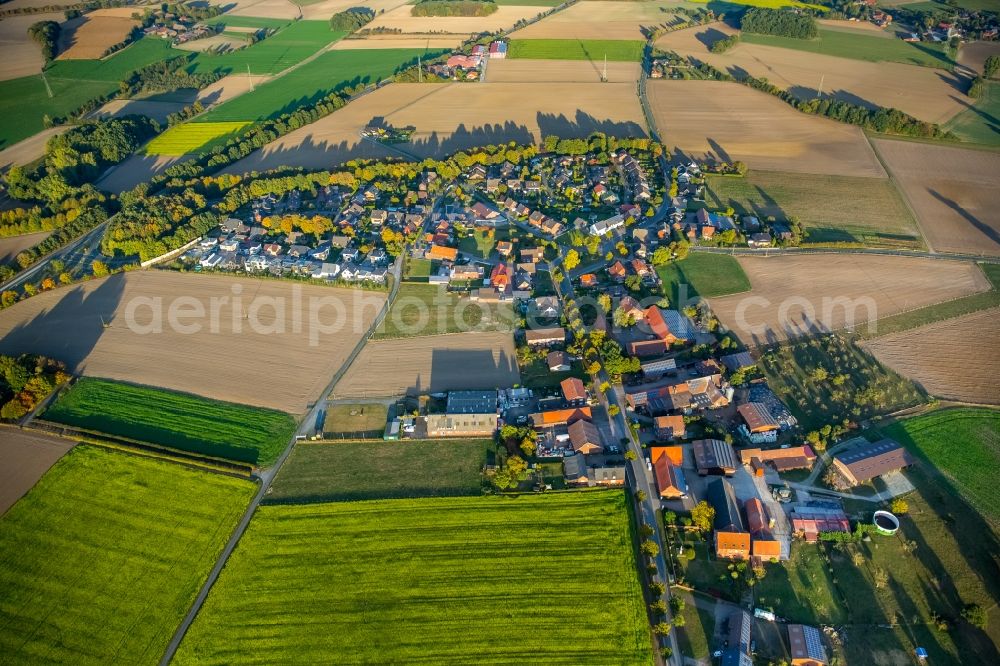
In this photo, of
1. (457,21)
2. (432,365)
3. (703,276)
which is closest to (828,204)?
(703,276)

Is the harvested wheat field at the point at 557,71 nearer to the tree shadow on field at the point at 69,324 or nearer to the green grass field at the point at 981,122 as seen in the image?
the green grass field at the point at 981,122

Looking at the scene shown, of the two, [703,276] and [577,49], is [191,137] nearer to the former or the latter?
[577,49]

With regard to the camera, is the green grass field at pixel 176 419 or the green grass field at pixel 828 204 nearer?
the green grass field at pixel 176 419

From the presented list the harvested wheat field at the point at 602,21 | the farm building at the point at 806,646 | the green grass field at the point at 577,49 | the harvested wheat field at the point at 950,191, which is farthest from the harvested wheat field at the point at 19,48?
the harvested wheat field at the point at 950,191

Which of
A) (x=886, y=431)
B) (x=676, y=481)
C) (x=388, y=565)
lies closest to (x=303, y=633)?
(x=388, y=565)

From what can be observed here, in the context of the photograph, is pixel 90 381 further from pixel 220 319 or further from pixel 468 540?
pixel 468 540
